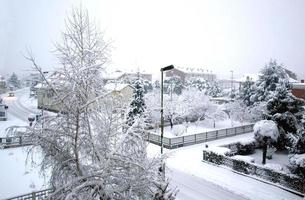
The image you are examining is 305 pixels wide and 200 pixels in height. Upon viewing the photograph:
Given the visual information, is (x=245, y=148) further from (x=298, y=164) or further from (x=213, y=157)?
(x=298, y=164)

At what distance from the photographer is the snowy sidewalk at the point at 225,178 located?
587 inches

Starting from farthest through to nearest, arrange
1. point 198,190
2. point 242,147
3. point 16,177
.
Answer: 1. point 242,147
2. point 16,177
3. point 198,190

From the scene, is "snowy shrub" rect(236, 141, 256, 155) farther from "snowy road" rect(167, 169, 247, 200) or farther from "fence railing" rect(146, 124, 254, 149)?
"snowy road" rect(167, 169, 247, 200)

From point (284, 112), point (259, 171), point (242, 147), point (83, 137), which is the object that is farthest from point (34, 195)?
point (284, 112)

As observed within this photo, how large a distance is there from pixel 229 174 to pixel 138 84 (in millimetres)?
16801

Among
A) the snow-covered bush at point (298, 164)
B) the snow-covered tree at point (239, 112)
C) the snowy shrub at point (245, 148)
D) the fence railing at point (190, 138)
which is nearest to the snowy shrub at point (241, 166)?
the snow-covered bush at point (298, 164)

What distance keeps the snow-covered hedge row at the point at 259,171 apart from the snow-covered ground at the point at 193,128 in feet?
34.9

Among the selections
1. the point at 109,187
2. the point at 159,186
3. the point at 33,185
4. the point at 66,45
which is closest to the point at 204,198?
the point at 159,186

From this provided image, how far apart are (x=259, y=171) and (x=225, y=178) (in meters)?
2.39

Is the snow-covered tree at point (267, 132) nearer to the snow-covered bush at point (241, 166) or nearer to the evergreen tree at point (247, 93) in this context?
the snow-covered bush at point (241, 166)

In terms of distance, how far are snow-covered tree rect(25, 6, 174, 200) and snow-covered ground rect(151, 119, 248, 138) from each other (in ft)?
75.2

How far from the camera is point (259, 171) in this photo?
1730cm

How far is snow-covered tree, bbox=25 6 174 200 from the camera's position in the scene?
7055mm

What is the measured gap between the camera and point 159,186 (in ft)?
26.0
